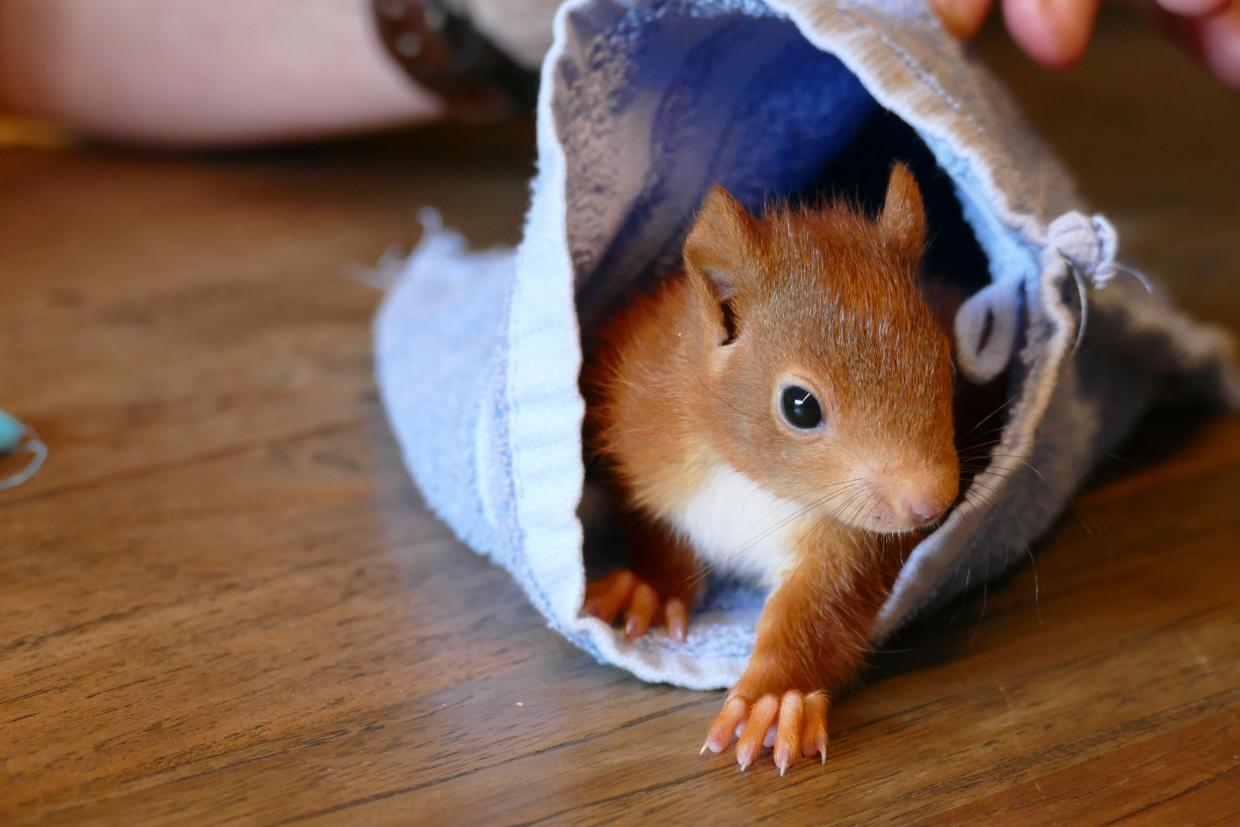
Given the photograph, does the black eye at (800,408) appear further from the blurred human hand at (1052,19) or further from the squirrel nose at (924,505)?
the blurred human hand at (1052,19)

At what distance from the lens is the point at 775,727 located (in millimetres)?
876

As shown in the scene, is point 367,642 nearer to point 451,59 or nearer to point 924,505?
point 924,505

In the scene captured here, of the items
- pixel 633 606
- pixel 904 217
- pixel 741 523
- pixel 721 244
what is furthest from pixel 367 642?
pixel 904 217

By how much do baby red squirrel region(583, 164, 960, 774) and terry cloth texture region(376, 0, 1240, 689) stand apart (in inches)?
2.0

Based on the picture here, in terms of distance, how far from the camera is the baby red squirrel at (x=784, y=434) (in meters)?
0.87

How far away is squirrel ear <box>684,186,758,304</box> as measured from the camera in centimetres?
89

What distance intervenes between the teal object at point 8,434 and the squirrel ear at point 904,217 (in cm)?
88

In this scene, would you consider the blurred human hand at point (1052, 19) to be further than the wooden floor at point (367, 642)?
Yes

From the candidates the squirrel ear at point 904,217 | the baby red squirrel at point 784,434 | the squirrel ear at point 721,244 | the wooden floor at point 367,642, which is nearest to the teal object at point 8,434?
the wooden floor at point 367,642

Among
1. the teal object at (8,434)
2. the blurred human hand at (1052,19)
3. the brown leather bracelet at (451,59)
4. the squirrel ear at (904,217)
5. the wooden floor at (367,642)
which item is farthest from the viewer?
the brown leather bracelet at (451,59)

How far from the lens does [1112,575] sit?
1.10 metres

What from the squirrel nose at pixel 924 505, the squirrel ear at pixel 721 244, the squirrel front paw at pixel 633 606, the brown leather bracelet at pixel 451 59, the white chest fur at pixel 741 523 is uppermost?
the squirrel ear at pixel 721 244

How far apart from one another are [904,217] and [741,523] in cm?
27

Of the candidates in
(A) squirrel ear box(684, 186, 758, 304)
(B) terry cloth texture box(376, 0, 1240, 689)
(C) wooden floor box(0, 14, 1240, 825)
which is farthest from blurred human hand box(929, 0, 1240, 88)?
(C) wooden floor box(0, 14, 1240, 825)
